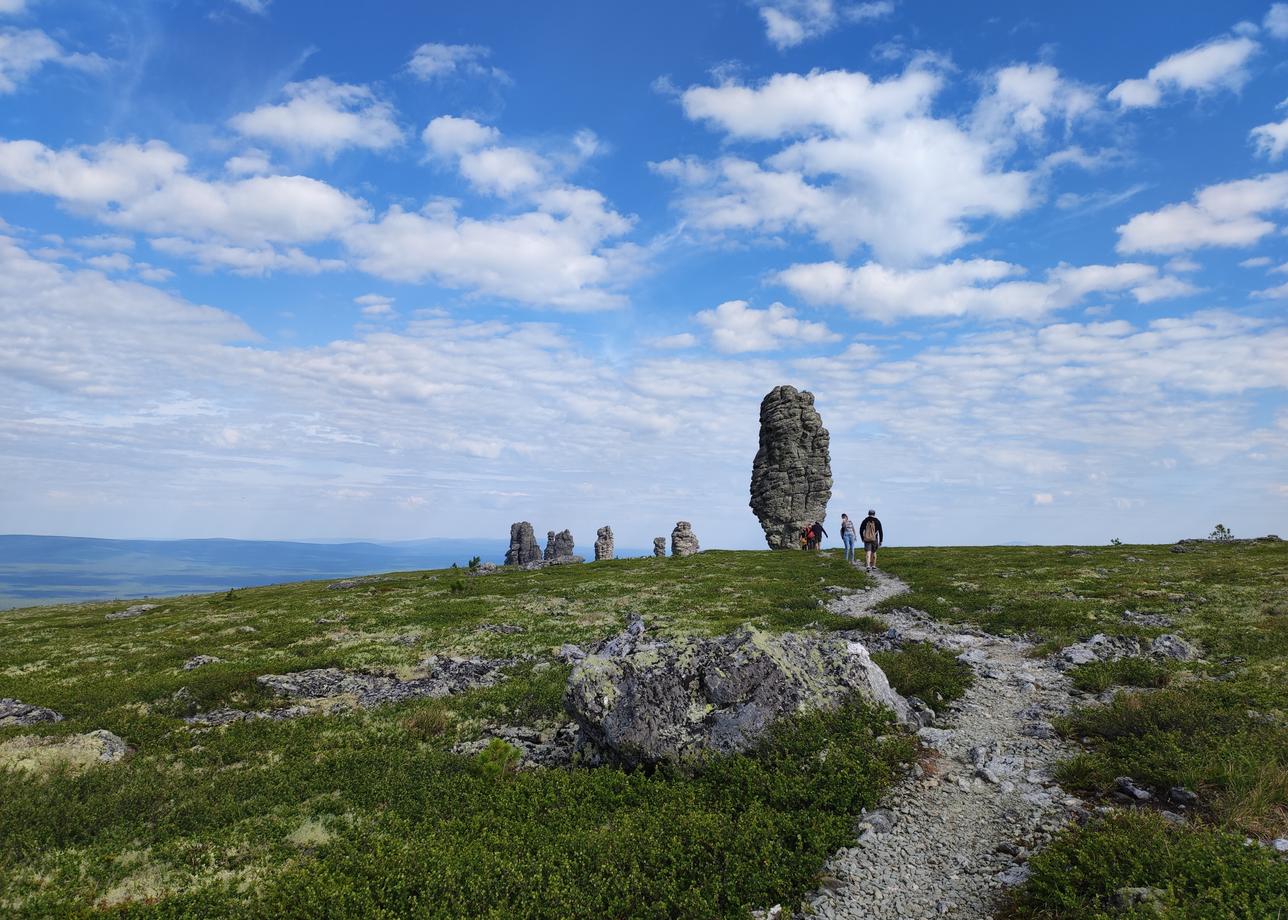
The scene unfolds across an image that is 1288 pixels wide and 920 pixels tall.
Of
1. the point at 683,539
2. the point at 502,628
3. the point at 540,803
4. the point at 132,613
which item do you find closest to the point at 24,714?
the point at 502,628

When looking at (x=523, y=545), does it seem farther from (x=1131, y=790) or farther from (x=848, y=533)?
(x=1131, y=790)

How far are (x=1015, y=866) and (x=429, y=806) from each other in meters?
10.8

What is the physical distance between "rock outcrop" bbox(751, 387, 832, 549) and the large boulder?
2619 inches

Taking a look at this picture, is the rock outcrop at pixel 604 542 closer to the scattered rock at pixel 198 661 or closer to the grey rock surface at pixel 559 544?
the grey rock surface at pixel 559 544

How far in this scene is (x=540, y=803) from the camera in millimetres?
12750

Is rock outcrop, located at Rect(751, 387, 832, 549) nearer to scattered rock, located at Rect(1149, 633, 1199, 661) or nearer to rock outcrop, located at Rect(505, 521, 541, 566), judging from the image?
rock outcrop, located at Rect(505, 521, 541, 566)

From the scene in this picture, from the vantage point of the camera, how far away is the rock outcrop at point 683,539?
84650 mm

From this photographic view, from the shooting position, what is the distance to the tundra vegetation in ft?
29.9

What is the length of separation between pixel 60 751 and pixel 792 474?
74542 mm

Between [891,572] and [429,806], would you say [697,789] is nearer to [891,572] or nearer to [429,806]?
[429,806]

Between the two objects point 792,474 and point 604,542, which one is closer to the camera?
point 792,474

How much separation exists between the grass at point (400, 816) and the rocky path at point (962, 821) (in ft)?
1.86

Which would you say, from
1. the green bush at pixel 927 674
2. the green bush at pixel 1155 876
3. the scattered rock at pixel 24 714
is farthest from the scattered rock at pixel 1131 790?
the scattered rock at pixel 24 714

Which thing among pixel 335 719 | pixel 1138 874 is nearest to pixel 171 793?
pixel 335 719
